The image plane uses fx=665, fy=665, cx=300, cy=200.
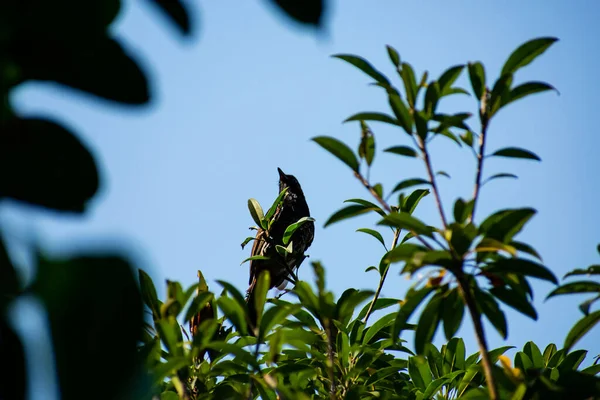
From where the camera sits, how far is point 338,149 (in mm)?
1488

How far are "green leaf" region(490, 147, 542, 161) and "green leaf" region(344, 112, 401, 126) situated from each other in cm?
24

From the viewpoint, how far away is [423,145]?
1.41 metres

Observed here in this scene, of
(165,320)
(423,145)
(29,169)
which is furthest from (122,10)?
(165,320)

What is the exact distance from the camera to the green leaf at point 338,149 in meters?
1.49

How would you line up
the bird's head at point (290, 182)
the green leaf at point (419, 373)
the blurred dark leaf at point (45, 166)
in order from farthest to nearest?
the bird's head at point (290, 182)
the green leaf at point (419, 373)
the blurred dark leaf at point (45, 166)

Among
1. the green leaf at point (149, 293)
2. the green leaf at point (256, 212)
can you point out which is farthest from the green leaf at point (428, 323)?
the green leaf at point (256, 212)

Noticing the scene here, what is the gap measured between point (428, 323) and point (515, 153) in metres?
0.44

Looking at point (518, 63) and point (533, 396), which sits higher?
point (518, 63)

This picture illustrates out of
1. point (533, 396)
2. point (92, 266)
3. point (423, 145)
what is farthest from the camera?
point (423, 145)

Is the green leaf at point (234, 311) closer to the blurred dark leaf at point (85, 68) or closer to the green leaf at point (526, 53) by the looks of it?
the green leaf at point (526, 53)

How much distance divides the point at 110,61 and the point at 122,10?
0.20 feet

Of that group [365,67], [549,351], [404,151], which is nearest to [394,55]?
[365,67]

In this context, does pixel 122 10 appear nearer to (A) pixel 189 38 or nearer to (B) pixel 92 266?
(A) pixel 189 38

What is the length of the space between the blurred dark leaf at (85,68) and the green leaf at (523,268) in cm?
96
